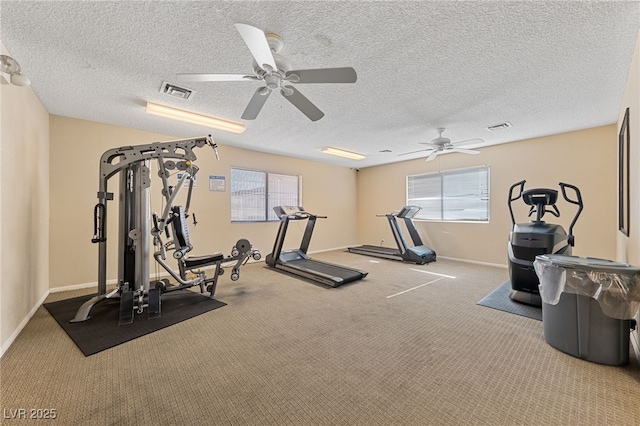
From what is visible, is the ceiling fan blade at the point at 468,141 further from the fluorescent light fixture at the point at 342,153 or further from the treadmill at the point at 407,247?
the fluorescent light fixture at the point at 342,153

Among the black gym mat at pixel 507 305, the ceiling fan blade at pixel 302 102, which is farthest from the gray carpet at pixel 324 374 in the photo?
the ceiling fan blade at pixel 302 102

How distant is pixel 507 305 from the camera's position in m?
3.02

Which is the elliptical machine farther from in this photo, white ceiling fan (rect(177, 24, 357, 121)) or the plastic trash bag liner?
white ceiling fan (rect(177, 24, 357, 121))

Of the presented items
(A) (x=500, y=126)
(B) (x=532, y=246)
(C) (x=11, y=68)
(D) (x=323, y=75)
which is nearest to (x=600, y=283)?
(B) (x=532, y=246)

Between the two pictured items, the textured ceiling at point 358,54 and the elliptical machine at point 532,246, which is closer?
the textured ceiling at point 358,54

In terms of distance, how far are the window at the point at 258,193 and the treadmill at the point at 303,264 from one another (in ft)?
2.89

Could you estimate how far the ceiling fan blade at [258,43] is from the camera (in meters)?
1.44

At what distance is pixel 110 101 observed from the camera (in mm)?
3105

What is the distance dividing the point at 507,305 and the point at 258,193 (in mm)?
4900

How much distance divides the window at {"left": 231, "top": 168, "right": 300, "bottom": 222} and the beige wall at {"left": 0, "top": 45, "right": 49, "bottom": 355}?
276 cm

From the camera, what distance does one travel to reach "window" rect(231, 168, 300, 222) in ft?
17.8

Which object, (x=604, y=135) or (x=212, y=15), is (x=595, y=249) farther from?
(x=212, y=15)

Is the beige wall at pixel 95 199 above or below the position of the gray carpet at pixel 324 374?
above

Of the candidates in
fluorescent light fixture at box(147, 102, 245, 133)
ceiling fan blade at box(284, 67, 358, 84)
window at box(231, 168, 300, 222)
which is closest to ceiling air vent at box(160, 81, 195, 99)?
fluorescent light fixture at box(147, 102, 245, 133)
